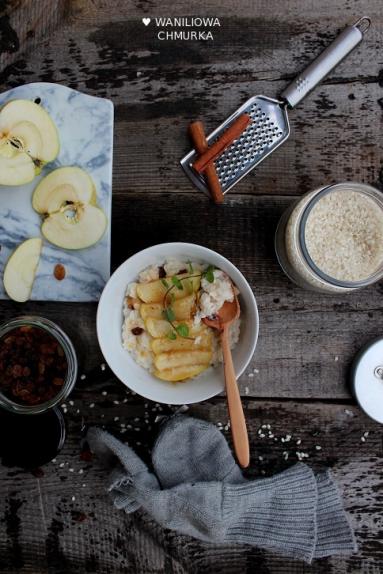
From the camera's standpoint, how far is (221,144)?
1.18m

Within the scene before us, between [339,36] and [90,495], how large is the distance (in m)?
1.14

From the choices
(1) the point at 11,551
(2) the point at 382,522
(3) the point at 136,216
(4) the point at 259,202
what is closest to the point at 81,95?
(3) the point at 136,216

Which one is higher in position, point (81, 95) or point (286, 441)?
point (81, 95)

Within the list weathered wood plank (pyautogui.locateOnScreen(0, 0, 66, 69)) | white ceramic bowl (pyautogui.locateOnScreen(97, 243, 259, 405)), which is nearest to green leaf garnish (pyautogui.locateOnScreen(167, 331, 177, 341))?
white ceramic bowl (pyautogui.locateOnScreen(97, 243, 259, 405))

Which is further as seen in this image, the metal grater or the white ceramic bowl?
the metal grater

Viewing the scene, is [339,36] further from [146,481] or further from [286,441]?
[146,481]

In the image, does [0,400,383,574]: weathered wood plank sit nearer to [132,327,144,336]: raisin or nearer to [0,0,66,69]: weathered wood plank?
[132,327,144,336]: raisin

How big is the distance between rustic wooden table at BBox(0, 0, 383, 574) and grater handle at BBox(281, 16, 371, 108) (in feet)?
0.10

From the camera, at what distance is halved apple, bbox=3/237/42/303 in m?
1.22

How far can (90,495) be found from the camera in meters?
1.26

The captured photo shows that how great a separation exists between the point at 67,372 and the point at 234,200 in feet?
1.67

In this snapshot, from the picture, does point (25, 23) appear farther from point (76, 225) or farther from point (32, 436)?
point (32, 436)

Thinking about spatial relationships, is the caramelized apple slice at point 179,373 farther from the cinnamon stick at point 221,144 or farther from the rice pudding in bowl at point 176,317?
the cinnamon stick at point 221,144

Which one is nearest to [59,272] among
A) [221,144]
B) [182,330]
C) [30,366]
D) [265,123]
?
[30,366]
